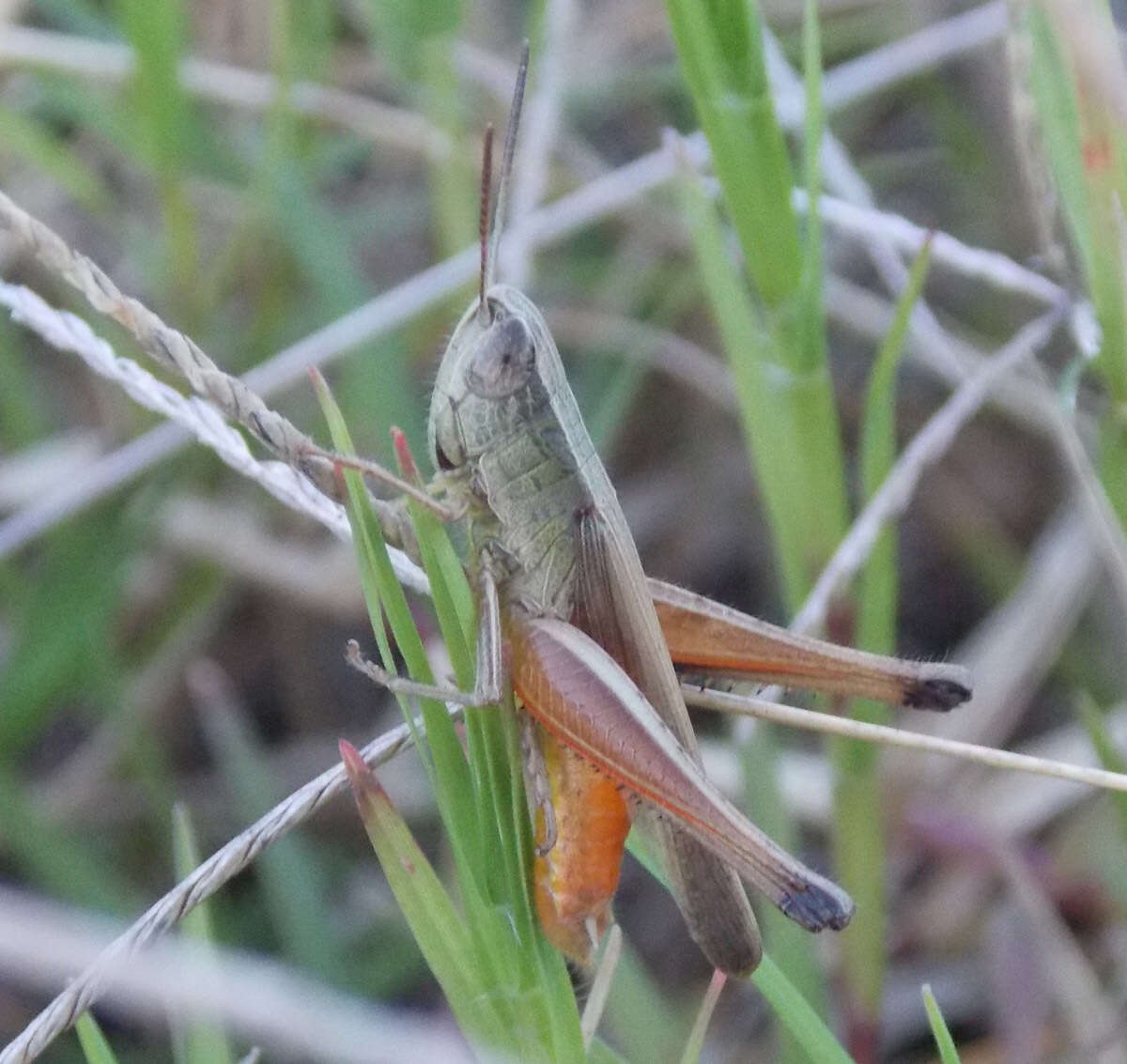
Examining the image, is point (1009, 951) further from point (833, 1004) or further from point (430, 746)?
point (430, 746)

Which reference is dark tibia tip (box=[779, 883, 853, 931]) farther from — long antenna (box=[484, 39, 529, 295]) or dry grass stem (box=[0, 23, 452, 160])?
dry grass stem (box=[0, 23, 452, 160])

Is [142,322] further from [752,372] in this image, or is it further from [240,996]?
[752,372]

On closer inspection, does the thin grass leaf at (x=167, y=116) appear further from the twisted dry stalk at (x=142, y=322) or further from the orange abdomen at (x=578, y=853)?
the orange abdomen at (x=578, y=853)

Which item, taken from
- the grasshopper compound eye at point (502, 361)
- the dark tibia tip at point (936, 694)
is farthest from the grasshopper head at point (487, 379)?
the dark tibia tip at point (936, 694)

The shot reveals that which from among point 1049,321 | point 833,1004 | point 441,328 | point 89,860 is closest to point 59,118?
point 441,328

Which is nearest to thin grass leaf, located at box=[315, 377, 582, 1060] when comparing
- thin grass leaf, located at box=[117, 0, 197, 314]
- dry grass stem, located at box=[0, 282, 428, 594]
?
dry grass stem, located at box=[0, 282, 428, 594]

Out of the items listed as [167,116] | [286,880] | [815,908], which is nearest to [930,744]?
[815,908]

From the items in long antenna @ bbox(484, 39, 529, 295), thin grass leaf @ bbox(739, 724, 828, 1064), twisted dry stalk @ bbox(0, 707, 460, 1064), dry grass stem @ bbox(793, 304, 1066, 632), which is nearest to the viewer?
twisted dry stalk @ bbox(0, 707, 460, 1064)
